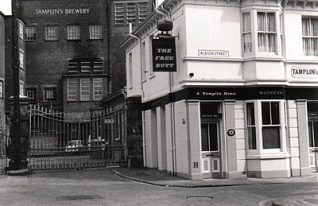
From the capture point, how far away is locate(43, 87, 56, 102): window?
5275cm

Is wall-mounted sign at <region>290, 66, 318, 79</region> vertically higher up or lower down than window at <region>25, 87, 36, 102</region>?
lower down

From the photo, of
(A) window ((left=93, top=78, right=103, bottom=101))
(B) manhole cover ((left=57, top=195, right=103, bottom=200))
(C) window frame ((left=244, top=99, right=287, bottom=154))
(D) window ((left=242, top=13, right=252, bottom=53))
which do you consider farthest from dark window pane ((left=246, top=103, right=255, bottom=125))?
(A) window ((left=93, top=78, right=103, bottom=101))

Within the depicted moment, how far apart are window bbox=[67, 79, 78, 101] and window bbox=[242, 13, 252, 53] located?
107ft

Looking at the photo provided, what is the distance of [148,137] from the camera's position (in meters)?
24.6

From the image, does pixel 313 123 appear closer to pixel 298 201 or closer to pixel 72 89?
pixel 298 201

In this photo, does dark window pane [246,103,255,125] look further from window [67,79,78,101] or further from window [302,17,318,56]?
window [67,79,78,101]

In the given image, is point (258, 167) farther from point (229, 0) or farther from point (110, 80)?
point (110, 80)

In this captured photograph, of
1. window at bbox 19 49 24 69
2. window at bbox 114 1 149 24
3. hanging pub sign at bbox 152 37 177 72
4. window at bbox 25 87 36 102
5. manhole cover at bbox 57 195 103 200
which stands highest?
window at bbox 114 1 149 24

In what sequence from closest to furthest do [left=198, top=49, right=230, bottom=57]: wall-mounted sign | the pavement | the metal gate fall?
1. the pavement
2. [left=198, top=49, right=230, bottom=57]: wall-mounted sign
3. the metal gate

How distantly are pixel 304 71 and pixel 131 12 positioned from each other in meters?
34.6

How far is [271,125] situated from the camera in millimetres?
19484

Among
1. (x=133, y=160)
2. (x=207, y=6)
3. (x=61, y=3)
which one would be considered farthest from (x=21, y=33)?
(x=207, y=6)

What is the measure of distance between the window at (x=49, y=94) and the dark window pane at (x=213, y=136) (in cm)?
3566

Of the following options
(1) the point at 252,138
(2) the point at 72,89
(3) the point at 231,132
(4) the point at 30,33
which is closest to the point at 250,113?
(1) the point at 252,138
